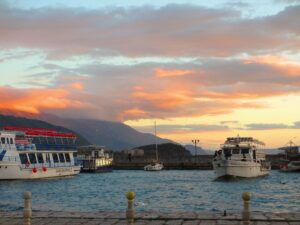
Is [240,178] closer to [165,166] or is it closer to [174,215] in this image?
[174,215]

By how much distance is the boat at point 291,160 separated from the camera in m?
117

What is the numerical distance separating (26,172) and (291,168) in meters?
70.1

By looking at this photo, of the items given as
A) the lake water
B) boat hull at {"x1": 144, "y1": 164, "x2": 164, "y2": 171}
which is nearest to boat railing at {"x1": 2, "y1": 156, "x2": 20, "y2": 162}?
the lake water

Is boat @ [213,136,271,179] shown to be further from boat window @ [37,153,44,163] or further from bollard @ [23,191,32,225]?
bollard @ [23,191,32,225]

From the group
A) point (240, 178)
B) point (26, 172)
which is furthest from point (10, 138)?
point (240, 178)

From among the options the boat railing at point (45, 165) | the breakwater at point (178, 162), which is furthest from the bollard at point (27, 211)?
the breakwater at point (178, 162)

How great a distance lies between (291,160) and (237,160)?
70.4 m

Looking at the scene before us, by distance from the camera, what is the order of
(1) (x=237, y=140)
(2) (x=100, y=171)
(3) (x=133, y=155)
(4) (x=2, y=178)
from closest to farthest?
(4) (x=2, y=178)
(1) (x=237, y=140)
(2) (x=100, y=171)
(3) (x=133, y=155)

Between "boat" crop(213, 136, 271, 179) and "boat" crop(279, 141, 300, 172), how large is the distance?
147 ft

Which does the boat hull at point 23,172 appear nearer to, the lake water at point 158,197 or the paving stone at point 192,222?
the lake water at point 158,197

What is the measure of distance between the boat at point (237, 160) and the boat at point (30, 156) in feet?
89.2

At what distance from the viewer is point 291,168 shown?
11712cm

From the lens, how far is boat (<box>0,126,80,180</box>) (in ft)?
226

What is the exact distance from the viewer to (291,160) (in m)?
134
